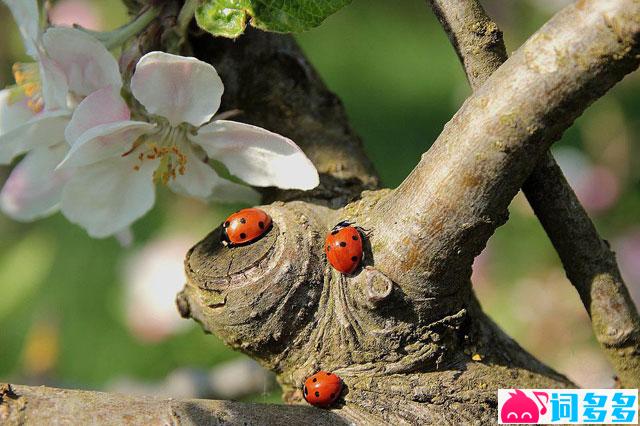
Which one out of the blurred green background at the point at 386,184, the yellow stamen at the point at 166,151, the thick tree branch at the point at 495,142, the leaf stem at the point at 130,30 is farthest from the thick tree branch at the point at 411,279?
the blurred green background at the point at 386,184

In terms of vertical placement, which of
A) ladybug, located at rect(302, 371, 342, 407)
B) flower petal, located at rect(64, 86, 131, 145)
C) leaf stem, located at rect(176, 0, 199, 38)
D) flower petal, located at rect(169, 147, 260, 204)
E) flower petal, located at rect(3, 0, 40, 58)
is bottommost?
ladybug, located at rect(302, 371, 342, 407)

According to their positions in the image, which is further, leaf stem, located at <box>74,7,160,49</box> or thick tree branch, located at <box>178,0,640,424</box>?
leaf stem, located at <box>74,7,160,49</box>

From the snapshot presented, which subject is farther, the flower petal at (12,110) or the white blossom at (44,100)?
the flower petal at (12,110)

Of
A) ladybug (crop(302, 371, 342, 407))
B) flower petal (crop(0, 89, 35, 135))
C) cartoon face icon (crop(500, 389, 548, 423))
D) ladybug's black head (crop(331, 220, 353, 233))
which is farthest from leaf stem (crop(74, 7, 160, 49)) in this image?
cartoon face icon (crop(500, 389, 548, 423))

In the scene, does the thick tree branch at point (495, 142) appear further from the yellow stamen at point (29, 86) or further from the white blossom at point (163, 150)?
the yellow stamen at point (29, 86)

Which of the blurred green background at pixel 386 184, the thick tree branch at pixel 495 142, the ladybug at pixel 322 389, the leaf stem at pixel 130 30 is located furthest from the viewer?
the blurred green background at pixel 386 184

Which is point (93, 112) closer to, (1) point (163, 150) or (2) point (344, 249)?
(1) point (163, 150)

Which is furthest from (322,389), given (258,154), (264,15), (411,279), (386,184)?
(386,184)

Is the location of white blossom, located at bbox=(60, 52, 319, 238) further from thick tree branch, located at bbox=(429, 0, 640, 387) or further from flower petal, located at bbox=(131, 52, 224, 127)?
thick tree branch, located at bbox=(429, 0, 640, 387)
